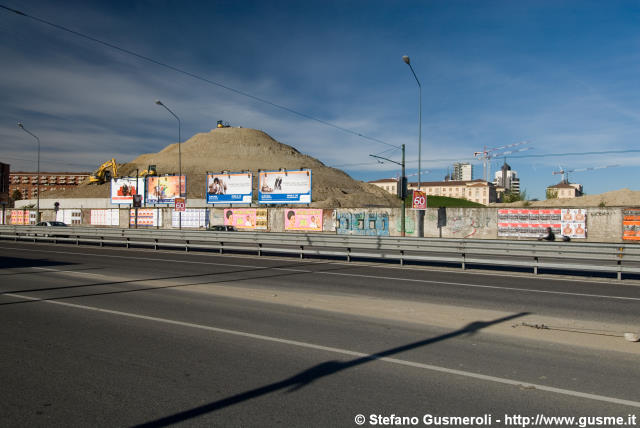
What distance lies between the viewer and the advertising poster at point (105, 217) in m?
51.2

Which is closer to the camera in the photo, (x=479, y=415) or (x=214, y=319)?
(x=479, y=415)

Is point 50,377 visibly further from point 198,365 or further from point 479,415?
point 479,415

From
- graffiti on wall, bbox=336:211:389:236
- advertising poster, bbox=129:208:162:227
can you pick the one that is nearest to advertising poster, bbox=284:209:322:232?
graffiti on wall, bbox=336:211:389:236

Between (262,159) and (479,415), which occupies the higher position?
(262,159)

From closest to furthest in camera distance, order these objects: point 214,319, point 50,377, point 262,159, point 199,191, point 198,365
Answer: point 50,377 → point 198,365 → point 214,319 → point 199,191 → point 262,159

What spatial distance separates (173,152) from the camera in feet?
555

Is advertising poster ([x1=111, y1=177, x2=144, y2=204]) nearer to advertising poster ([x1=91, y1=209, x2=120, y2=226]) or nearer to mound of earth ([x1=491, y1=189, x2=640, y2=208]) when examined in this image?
advertising poster ([x1=91, y1=209, x2=120, y2=226])

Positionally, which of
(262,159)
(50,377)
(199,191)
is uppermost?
(262,159)

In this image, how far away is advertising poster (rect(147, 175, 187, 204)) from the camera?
5297cm

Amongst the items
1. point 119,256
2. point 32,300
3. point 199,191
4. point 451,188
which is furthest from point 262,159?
point 32,300

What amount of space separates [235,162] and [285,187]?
114 meters

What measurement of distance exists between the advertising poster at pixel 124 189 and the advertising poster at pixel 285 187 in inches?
779

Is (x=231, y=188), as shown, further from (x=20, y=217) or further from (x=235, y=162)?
(x=235, y=162)

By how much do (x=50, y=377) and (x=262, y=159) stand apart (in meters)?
158
